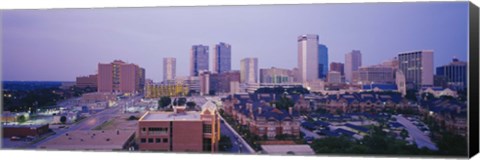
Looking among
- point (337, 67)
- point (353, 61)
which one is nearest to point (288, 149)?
point (337, 67)

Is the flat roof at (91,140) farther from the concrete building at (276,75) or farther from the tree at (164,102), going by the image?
the concrete building at (276,75)

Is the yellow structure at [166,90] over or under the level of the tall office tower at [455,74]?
under

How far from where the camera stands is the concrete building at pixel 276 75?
6773 mm

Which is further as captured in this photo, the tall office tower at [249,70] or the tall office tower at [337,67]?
the tall office tower at [249,70]

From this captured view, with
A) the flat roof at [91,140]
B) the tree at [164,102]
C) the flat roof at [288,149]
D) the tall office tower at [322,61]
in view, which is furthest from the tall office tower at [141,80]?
the tall office tower at [322,61]

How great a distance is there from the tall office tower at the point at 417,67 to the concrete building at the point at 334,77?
0.64 m

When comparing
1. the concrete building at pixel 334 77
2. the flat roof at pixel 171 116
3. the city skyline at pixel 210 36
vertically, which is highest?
the city skyline at pixel 210 36

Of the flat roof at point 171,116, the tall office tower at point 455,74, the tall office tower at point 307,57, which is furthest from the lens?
the flat roof at point 171,116

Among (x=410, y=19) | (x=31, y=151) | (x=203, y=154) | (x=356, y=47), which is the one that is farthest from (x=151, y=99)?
(x=410, y=19)

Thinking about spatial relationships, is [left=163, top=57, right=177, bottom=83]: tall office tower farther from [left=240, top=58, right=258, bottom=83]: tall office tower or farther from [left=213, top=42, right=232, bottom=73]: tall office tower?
[left=240, top=58, right=258, bottom=83]: tall office tower

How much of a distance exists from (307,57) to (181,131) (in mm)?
1617

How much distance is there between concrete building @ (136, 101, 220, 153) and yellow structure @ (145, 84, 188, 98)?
0.17 metres

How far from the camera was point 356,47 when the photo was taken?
260 inches

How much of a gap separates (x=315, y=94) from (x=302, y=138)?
0.50 metres
